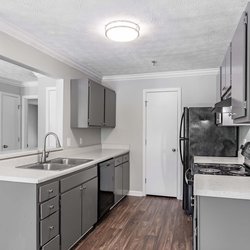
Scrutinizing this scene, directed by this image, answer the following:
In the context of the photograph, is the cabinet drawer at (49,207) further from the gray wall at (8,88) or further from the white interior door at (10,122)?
the gray wall at (8,88)

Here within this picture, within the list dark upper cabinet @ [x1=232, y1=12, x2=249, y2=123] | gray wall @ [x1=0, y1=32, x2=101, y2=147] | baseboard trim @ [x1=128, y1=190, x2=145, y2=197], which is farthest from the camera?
baseboard trim @ [x1=128, y1=190, x2=145, y2=197]

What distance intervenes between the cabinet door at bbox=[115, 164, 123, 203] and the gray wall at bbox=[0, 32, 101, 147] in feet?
2.50

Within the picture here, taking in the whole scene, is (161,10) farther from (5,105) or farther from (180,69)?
(5,105)

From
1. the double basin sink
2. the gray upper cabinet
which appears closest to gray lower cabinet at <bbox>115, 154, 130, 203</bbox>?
the gray upper cabinet

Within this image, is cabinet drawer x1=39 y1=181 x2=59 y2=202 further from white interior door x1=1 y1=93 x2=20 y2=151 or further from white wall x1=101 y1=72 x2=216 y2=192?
white wall x1=101 y1=72 x2=216 y2=192

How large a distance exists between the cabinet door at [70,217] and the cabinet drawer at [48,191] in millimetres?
152

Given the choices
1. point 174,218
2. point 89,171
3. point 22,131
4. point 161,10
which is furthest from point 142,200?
point 161,10

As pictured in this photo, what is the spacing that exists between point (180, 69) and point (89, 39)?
2010 mm

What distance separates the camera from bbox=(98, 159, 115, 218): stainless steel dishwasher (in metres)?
3.11

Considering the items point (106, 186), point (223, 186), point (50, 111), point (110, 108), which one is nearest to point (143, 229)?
point (106, 186)

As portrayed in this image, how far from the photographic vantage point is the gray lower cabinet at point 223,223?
5.23 ft

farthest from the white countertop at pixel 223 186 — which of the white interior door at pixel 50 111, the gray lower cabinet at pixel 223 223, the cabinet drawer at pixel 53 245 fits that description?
the white interior door at pixel 50 111

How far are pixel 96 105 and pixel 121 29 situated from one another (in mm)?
1657

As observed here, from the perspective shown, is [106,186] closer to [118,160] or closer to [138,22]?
[118,160]
